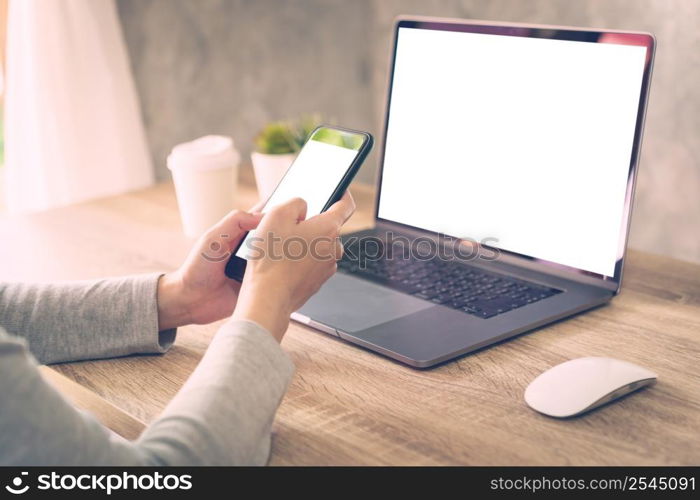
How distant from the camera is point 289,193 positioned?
979mm

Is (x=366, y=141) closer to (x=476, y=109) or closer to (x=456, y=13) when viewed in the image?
(x=476, y=109)

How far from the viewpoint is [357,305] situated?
0.99 metres

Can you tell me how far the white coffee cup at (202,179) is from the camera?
131 centimetres

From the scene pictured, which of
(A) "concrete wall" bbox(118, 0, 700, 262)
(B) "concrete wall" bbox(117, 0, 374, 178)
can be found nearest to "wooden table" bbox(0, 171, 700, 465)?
(A) "concrete wall" bbox(118, 0, 700, 262)

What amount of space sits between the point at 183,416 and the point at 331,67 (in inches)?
72.7

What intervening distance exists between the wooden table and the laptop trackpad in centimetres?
3

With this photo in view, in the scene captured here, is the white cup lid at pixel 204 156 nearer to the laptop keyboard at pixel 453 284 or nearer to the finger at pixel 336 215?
the laptop keyboard at pixel 453 284

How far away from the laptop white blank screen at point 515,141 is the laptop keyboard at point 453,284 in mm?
52

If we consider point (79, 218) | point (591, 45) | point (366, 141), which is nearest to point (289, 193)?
point (366, 141)

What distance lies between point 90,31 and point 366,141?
4.03ft

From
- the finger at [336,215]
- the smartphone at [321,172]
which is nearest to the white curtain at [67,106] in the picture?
the smartphone at [321,172]

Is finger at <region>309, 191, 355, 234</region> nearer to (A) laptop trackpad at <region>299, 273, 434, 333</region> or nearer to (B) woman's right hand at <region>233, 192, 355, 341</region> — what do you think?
(B) woman's right hand at <region>233, 192, 355, 341</region>

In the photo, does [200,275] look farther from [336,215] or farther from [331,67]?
[331,67]

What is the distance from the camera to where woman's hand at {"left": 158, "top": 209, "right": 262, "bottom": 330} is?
3.00 ft
